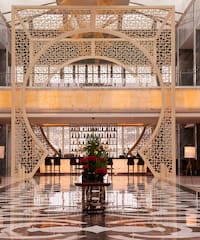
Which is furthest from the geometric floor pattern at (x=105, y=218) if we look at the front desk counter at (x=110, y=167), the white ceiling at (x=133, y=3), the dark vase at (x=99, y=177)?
the front desk counter at (x=110, y=167)

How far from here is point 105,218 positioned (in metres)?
7.02

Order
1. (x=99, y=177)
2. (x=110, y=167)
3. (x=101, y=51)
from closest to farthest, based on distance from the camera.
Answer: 1. (x=99, y=177)
2. (x=101, y=51)
3. (x=110, y=167)

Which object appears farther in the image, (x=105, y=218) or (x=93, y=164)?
(x=93, y=164)

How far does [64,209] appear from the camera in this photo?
26.7ft

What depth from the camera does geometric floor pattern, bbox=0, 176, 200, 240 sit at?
18.5 ft

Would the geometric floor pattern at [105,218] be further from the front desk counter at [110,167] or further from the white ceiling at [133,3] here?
the front desk counter at [110,167]

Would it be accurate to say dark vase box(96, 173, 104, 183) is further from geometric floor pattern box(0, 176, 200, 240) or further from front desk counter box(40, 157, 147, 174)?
front desk counter box(40, 157, 147, 174)

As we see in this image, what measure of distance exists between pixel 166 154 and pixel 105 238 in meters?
11.3

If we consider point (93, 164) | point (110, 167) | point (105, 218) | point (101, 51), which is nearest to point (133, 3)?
point (101, 51)

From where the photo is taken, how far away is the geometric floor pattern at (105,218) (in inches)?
221

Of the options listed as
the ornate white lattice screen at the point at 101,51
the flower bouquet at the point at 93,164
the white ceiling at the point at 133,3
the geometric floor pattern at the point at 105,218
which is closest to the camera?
the geometric floor pattern at the point at 105,218

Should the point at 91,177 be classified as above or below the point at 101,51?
below

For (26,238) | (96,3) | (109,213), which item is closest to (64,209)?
(109,213)

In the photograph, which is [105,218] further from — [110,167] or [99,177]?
[110,167]
